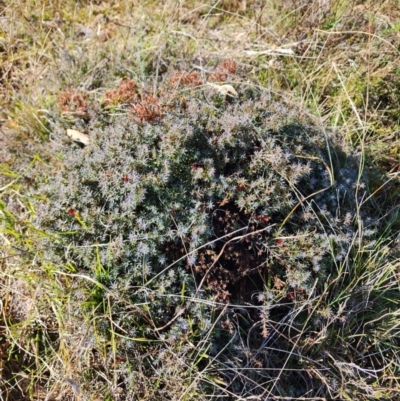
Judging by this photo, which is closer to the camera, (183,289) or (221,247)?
(183,289)

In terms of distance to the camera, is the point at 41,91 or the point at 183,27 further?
the point at 183,27

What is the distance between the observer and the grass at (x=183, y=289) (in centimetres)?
225

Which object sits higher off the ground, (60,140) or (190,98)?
(190,98)

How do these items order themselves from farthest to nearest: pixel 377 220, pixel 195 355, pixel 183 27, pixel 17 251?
pixel 183 27 < pixel 377 220 < pixel 17 251 < pixel 195 355

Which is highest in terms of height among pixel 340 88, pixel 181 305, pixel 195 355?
pixel 340 88

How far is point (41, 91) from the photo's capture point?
3.21 meters

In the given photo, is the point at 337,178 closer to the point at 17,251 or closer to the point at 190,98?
the point at 190,98

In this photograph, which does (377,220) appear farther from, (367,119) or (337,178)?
(367,119)

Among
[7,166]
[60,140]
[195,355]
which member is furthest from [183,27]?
[195,355]

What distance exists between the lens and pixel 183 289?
2.21m

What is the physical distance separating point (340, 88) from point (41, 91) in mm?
2236

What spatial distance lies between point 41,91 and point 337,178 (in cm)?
219

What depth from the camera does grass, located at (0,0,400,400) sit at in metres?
2.25

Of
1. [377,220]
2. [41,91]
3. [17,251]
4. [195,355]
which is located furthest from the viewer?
[41,91]
